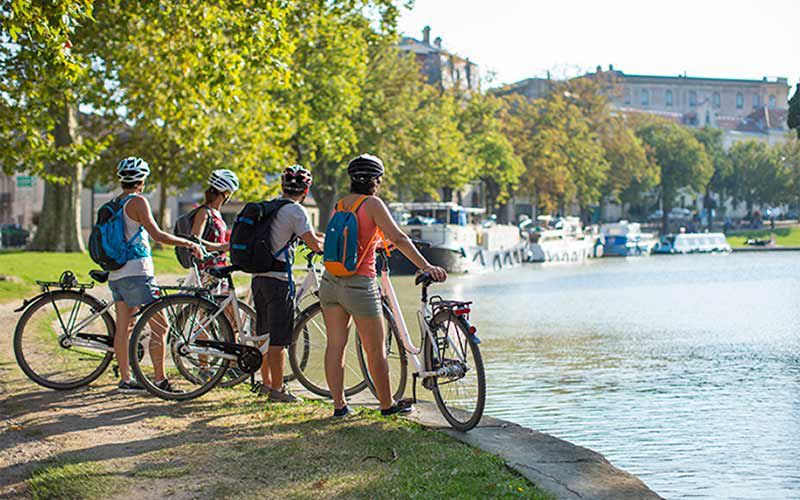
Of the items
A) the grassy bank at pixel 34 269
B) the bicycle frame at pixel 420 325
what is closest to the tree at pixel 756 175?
the grassy bank at pixel 34 269

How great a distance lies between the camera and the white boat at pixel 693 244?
9319 centimetres

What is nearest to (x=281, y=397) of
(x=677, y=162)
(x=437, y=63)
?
(x=437, y=63)

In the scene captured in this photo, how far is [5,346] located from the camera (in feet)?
39.5

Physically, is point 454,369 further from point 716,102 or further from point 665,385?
point 716,102

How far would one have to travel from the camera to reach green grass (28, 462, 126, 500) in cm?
587

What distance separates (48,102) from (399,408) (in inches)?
858

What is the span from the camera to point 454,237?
54062 millimetres

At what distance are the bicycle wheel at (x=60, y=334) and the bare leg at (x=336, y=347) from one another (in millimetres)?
2326

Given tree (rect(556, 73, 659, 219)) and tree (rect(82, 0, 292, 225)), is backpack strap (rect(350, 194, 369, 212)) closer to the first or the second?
tree (rect(82, 0, 292, 225))

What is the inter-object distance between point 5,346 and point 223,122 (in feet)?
81.8

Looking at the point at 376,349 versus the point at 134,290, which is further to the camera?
the point at 134,290

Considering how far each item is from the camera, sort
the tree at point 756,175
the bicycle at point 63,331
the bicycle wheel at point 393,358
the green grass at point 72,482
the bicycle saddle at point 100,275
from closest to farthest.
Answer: the green grass at point 72,482 → the bicycle wheel at point 393,358 → the bicycle saddle at point 100,275 → the bicycle at point 63,331 → the tree at point 756,175

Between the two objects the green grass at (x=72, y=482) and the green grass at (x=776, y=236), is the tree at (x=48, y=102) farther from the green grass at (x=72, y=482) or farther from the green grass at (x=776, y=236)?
the green grass at (x=776, y=236)

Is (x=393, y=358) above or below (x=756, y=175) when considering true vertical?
below
